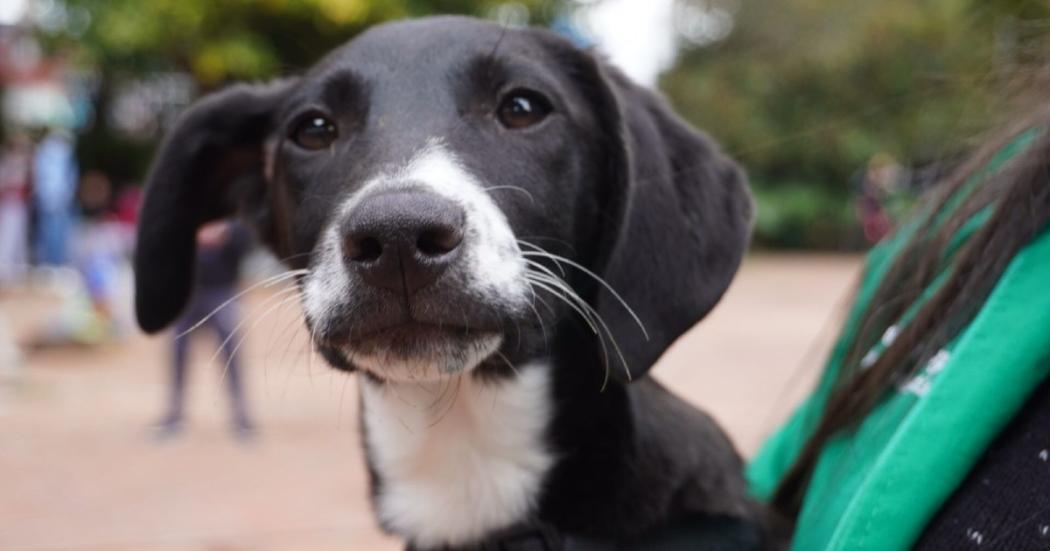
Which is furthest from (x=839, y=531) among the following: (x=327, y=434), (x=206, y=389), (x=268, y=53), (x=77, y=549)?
(x=268, y=53)

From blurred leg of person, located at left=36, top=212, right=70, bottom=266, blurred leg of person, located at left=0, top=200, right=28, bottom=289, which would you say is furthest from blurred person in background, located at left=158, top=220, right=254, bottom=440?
blurred leg of person, located at left=0, top=200, right=28, bottom=289

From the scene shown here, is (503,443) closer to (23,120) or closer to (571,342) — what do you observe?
(571,342)

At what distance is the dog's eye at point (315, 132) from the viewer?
2.06 metres

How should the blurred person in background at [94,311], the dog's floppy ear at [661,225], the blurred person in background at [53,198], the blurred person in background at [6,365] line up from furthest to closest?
1. the blurred person in background at [53,198]
2. the blurred person in background at [94,311]
3. the blurred person in background at [6,365]
4. the dog's floppy ear at [661,225]

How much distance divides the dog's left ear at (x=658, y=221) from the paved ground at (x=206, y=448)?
357 mm

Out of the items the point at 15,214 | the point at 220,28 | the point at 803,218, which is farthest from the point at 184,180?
the point at 803,218

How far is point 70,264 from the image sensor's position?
48.5ft

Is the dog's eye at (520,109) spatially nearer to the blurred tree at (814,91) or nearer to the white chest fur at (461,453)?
the white chest fur at (461,453)

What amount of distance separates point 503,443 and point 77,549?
10.9ft

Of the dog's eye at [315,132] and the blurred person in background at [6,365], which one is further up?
the dog's eye at [315,132]

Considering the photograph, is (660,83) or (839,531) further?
(660,83)

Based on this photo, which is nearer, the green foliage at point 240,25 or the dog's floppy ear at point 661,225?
the dog's floppy ear at point 661,225

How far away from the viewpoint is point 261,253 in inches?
105

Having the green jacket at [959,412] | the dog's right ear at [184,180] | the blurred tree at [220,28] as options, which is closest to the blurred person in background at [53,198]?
the blurred tree at [220,28]
